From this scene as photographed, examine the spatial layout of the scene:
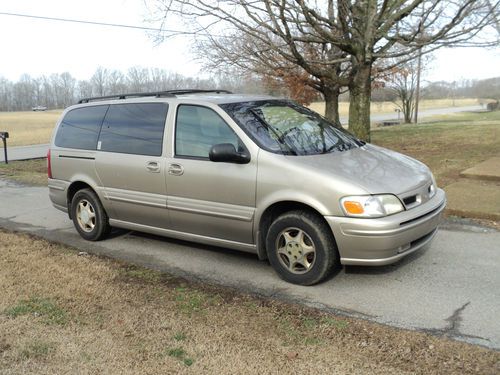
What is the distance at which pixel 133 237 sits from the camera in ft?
21.1

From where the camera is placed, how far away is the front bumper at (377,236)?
161 inches

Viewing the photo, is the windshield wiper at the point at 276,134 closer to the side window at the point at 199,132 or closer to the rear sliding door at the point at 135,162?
the side window at the point at 199,132

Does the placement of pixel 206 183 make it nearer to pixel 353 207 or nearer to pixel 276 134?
pixel 276 134

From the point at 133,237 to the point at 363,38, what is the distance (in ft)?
23.8

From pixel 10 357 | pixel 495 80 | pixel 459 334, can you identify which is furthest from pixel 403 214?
pixel 495 80

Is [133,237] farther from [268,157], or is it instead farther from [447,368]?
[447,368]

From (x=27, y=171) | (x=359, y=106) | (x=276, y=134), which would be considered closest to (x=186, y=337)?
(x=276, y=134)

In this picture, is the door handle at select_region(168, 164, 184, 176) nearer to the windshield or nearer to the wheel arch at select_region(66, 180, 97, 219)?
the windshield

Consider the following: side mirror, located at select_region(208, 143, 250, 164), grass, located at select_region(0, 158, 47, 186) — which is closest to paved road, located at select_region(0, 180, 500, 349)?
side mirror, located at select_region(208, 143, 250, 164)

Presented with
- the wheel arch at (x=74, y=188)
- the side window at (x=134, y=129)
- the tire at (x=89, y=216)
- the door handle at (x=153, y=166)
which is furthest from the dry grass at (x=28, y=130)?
the door handle at (x=153, y=166)

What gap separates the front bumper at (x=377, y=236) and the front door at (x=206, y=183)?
2.93 feet

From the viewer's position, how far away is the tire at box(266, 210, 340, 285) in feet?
14.1

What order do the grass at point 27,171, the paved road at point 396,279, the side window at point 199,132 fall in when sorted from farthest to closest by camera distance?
the grass at point 27,171 < the side window at point 199,132 < the paved road at point 396,279

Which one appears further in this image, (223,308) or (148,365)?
(223,308)
